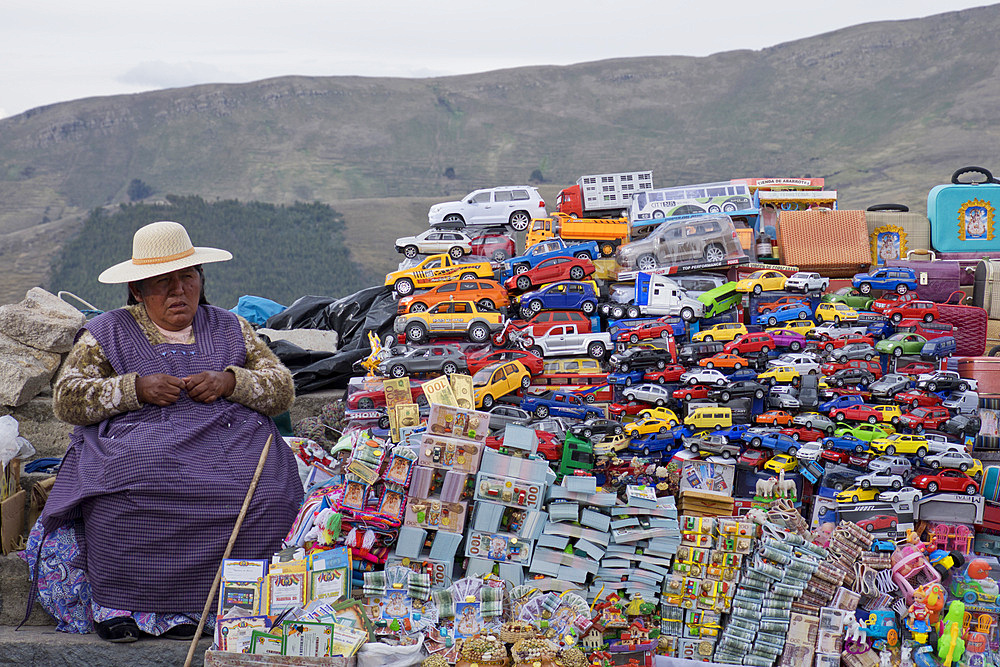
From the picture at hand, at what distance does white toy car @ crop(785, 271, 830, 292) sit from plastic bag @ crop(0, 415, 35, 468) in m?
5.94

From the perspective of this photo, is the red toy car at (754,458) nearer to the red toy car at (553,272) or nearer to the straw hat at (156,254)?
the red toy car at (553,272)

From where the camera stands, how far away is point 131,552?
4.19 meters

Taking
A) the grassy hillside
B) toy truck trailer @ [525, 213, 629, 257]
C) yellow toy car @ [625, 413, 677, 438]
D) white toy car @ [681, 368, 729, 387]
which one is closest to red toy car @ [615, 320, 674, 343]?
white toy car @ [681, 368, 729, 387]

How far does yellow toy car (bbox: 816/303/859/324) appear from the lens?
6539 millimetres

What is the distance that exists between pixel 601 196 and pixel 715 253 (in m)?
1.40

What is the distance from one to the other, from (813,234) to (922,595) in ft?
12.4

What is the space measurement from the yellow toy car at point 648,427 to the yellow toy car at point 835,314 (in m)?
1.61

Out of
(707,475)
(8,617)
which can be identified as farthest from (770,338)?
(8,617)

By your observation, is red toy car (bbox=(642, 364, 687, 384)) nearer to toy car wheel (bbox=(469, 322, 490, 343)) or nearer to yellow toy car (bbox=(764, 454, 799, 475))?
yellow toy car (bbox=(764, 454, 799, 475))

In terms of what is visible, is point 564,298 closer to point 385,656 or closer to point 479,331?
point 479,331

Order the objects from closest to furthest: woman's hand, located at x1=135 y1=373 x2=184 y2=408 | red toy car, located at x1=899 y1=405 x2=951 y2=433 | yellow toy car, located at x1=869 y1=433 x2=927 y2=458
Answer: woman's hand, located at x1=135 y1=373 x2=184 y2=408
yellow toy car, located at x1=869 y1=433 x2=927 y2=458
red toy car, located at x1=899 y1=405 x2=951 y2=433

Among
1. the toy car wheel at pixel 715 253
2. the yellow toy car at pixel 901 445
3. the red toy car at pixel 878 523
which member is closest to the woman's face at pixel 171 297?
the toy car wheel at pixel 715 253

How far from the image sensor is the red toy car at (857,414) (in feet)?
19.4

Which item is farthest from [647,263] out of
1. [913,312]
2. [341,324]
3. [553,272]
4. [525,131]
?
[525,131]
